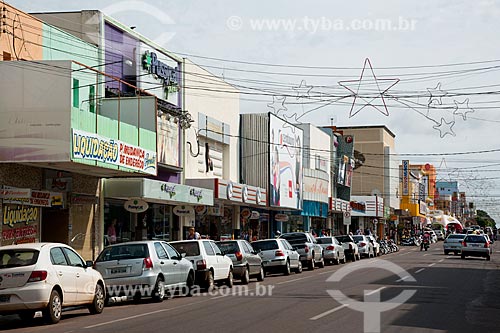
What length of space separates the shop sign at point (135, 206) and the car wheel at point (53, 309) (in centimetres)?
1324

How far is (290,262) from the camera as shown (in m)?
32.1

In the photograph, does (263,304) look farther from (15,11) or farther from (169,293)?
(15,11)

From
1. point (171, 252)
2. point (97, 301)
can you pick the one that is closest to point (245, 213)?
point (171, 252)

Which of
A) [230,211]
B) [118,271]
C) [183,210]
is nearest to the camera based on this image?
[118,271]

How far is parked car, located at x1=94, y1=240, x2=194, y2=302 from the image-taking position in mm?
19312

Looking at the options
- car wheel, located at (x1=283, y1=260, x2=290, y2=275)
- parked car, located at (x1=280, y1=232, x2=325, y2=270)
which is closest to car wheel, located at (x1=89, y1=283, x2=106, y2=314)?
car wheel, located at (x1=283, y1=260, x2=290, y2=275)

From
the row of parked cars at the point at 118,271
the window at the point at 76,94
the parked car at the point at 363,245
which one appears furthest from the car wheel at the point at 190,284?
the parked car at the point at 363,245

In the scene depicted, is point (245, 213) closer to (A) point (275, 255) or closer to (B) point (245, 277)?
(A) point (275, 255)

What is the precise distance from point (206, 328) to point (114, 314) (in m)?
4.01

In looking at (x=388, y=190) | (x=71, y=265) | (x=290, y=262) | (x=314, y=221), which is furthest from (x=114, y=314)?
(x=388, y=190)

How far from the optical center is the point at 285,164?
50.0 m

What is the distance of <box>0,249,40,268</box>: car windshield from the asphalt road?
122cm

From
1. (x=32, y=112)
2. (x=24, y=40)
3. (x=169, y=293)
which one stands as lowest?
(x=169, y=293)

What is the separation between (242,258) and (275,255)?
5.03m
